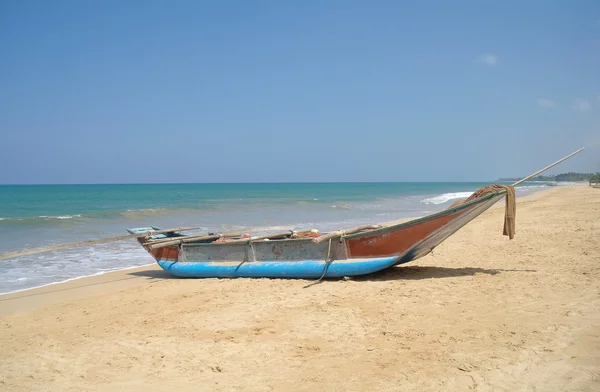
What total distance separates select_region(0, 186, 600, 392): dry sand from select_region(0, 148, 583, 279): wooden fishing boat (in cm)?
27

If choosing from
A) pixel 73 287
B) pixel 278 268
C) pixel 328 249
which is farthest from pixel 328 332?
pixel 73 287

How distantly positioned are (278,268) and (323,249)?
826mm

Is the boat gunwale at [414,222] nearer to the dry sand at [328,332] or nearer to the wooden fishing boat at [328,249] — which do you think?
the wooden fishing boat at [328,249]

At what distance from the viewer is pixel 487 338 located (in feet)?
13.4

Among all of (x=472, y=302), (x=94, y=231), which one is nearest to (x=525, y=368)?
(x=472, y=302)

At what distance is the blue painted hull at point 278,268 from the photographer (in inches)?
260

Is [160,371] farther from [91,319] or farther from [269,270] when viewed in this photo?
[269,270]

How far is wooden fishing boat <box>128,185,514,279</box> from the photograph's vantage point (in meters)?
6.27

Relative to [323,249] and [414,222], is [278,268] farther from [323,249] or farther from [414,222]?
[414,222]

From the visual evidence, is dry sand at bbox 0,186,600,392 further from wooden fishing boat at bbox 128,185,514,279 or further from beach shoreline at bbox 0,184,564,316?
wooden fishing boat at bbox 128,185,514,279

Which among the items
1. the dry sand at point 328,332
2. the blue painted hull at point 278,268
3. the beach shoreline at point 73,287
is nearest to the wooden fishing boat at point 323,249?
the blue painted hull at point 278,268

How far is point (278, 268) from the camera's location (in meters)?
7.11

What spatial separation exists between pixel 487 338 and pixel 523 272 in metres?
2.89

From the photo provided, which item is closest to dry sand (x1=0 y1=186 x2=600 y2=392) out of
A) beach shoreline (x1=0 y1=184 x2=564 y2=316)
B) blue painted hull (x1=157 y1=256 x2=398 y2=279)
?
beach shoreline (x1=0 y1=184 x2=564 y2=316)
